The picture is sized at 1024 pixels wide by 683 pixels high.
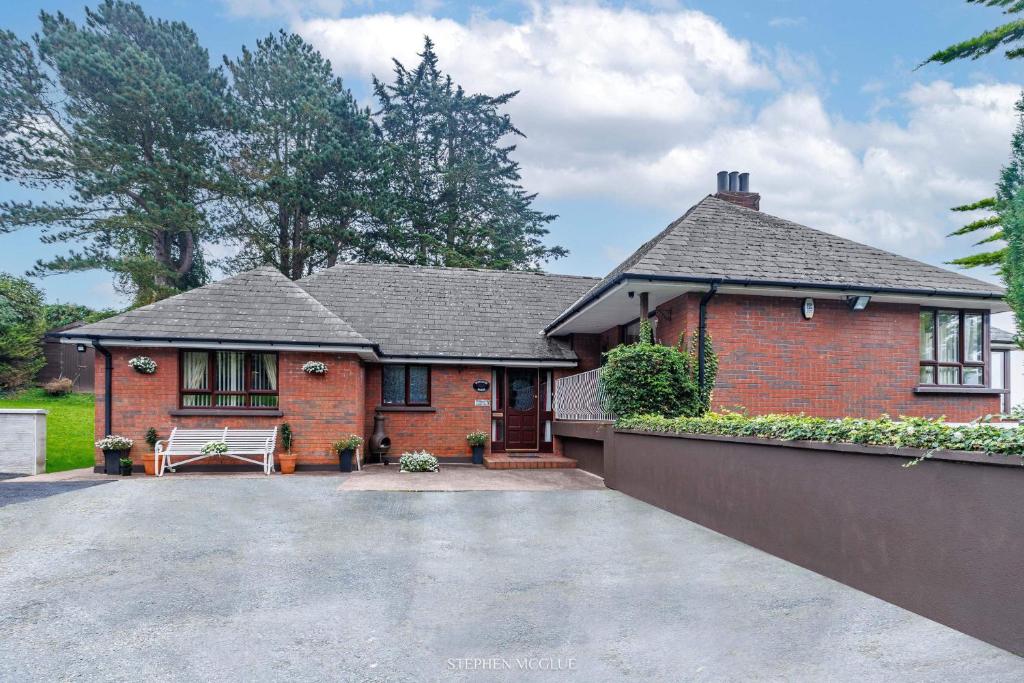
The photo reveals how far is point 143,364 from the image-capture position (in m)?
12.8

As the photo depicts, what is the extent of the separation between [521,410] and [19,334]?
64.4 ft

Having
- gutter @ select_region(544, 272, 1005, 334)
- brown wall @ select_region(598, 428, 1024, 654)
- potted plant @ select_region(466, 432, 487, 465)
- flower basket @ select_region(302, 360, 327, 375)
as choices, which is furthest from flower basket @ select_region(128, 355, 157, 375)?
brown wall @ select_region(598, 428, 1024, 654)

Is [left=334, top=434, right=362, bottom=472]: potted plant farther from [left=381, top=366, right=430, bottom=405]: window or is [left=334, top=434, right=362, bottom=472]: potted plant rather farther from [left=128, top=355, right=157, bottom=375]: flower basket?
[left=128, top=355, right=157, bottom=375]: flower basket

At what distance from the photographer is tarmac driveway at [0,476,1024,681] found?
12.6 feet

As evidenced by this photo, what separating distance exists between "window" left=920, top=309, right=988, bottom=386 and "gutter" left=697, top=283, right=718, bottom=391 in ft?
16.0

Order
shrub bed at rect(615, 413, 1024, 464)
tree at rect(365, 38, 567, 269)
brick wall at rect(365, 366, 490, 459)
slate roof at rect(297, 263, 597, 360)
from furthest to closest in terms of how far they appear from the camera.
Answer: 1. tree at rect(365, 38, 567, 269)
2. slate roof at rect(297, 263, 597, 360)
3. brick wall at rect(365, 366, 490, 459)
4. shrub bed at rect(615, 413, 1024, 464)

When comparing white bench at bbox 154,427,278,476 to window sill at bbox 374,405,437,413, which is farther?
window sill at bbox 374,405,437,413

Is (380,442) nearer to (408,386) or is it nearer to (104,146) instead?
(408,386)

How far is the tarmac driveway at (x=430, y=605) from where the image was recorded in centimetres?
384

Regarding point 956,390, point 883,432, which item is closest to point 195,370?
point 883,432

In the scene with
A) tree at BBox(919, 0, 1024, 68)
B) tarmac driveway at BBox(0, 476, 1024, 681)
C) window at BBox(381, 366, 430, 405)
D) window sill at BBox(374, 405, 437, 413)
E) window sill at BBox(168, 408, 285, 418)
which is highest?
tree at BBox(919, 0, 1024, 68)

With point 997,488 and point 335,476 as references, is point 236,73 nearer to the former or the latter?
Answer: point 335,476

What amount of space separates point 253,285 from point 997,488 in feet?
47.2

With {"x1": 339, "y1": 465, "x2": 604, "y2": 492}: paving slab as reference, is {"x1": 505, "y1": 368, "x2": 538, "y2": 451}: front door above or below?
above
